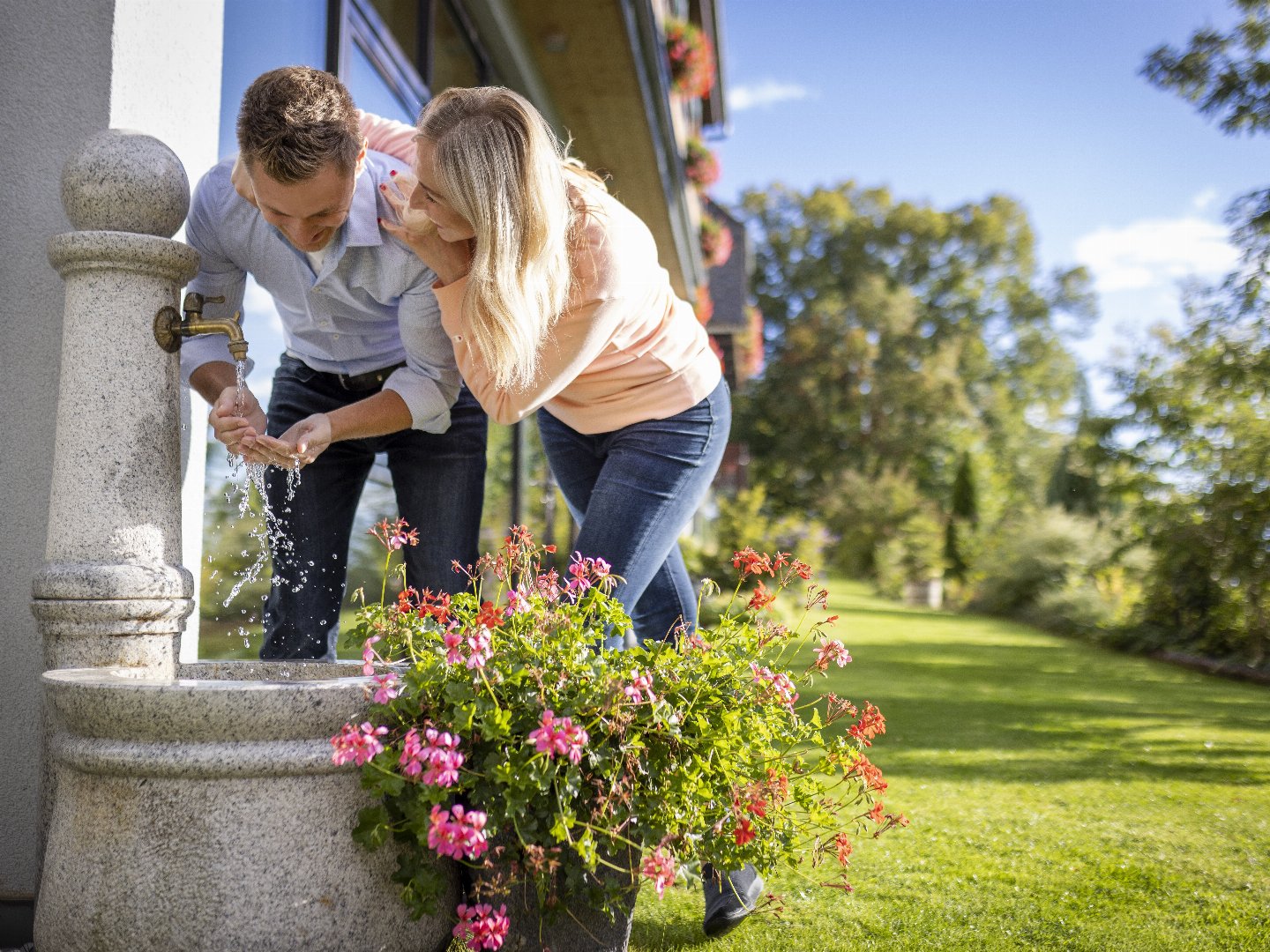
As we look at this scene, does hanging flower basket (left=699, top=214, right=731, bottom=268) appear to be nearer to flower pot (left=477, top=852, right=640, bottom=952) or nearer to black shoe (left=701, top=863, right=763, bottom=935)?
black shoe (left=701, top=863, right=763, bottom=935)

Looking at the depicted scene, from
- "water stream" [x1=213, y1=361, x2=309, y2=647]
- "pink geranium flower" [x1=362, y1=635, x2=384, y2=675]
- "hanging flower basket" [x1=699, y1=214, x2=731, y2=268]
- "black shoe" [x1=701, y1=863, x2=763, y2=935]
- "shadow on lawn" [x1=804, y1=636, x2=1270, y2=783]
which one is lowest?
"shadow on lawn" [x1=804, y1=636, x2=1270, y2=783]

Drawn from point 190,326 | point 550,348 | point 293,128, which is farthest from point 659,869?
point 293,128

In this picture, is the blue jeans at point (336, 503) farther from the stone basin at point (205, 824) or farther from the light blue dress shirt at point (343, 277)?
the stone basin at point (205, 824)

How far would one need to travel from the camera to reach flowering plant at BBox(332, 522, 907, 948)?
4.91 ft

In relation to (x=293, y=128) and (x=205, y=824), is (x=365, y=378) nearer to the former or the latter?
(x=293, y=128)

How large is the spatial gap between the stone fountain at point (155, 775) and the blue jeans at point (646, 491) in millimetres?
608

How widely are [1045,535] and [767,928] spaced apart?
12444mm

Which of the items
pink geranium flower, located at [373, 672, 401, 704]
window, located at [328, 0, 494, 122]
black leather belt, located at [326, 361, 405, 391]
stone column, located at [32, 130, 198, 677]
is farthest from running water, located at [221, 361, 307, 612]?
window, located at [328, 0, 494, 122]

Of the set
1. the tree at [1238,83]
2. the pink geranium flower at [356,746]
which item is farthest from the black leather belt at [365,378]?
the tree at [1238,83]

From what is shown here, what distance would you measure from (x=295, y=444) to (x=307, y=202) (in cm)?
44

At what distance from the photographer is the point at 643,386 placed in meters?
2.19

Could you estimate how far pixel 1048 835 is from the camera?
10.1 feet

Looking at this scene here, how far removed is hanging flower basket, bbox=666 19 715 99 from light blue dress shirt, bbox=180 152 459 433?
Result: 622cm

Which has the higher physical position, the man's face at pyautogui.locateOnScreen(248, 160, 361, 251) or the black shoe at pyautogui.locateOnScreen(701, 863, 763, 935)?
the man's face at pyautogui.locateOnScreen(248, 160, 361, 251)
